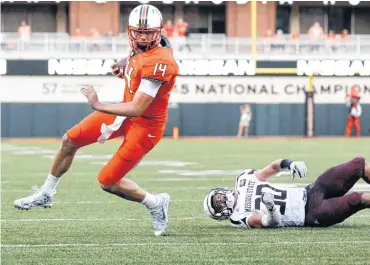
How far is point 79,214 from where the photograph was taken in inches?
376

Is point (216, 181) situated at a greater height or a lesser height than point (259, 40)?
lesser

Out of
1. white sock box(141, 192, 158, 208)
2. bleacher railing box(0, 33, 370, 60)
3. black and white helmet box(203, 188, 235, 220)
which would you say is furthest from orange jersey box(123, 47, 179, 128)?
bleacher railing box(0, 33, 370, 60)

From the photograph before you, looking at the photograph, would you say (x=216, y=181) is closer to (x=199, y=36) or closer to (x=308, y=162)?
(x=308, y=162)

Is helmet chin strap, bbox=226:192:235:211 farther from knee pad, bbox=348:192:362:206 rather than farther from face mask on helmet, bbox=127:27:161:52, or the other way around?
face mask on helmet, bbox=127:27:161:52

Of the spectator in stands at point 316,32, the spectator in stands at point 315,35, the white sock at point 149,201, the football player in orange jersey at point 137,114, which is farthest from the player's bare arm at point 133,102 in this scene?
the spectator in stands at point 316,32

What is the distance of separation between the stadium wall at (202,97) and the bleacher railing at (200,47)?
291 millimetres

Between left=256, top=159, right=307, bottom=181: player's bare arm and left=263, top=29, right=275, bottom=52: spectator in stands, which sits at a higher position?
left=263, top=29, right=275, bottom=52: spectator in stands

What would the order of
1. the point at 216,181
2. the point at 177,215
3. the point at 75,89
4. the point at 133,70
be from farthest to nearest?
the point at 75,89, the point at 216,181, the point at 177,215, the point at 133,70

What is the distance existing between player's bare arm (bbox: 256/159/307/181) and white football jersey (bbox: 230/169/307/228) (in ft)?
0.18

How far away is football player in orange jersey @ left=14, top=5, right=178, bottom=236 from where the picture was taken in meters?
7.44

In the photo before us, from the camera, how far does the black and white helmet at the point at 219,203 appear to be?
318 inches

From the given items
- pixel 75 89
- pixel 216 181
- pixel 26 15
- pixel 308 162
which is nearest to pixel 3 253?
pixel 216 181

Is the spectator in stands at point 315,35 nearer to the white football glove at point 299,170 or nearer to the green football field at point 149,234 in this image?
the green football field at point 149,234

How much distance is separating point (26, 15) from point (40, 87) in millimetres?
3801
